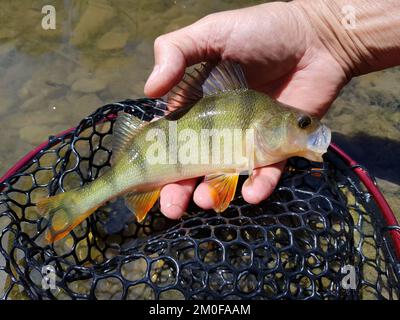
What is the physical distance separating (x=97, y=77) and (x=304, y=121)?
8.99 feet

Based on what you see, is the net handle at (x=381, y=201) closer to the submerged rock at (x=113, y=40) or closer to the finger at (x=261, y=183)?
the finger at (x=261, y=183)

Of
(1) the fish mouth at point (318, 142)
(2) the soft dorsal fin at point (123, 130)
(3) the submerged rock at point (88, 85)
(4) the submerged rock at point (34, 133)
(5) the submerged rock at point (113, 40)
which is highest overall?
(1) the fish mouth at point (318, 142)

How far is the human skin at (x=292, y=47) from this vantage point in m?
2.98

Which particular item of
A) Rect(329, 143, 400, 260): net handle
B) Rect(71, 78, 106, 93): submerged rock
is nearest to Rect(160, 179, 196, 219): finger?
Rect(329, 143, 400, 260): net handle

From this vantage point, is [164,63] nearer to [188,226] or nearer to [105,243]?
[188,226]

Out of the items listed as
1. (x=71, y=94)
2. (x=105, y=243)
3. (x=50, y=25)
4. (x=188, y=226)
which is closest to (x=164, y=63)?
(x=188, y=226)

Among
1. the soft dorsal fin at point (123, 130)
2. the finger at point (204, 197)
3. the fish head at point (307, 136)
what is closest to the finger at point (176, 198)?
the finger at point (204, 197)

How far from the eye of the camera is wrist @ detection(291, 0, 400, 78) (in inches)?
136

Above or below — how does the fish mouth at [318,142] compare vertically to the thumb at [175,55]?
below

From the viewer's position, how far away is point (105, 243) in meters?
3.12

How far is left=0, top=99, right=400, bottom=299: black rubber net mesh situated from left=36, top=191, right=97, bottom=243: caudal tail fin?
5.7 inches

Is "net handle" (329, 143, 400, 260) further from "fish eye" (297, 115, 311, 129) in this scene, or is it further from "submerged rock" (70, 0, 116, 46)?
"submerged rock" (70, 0, 116, 46)

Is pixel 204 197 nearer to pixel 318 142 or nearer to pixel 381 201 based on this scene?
pixel 318 142

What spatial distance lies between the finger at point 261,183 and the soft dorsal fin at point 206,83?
0.58 m
